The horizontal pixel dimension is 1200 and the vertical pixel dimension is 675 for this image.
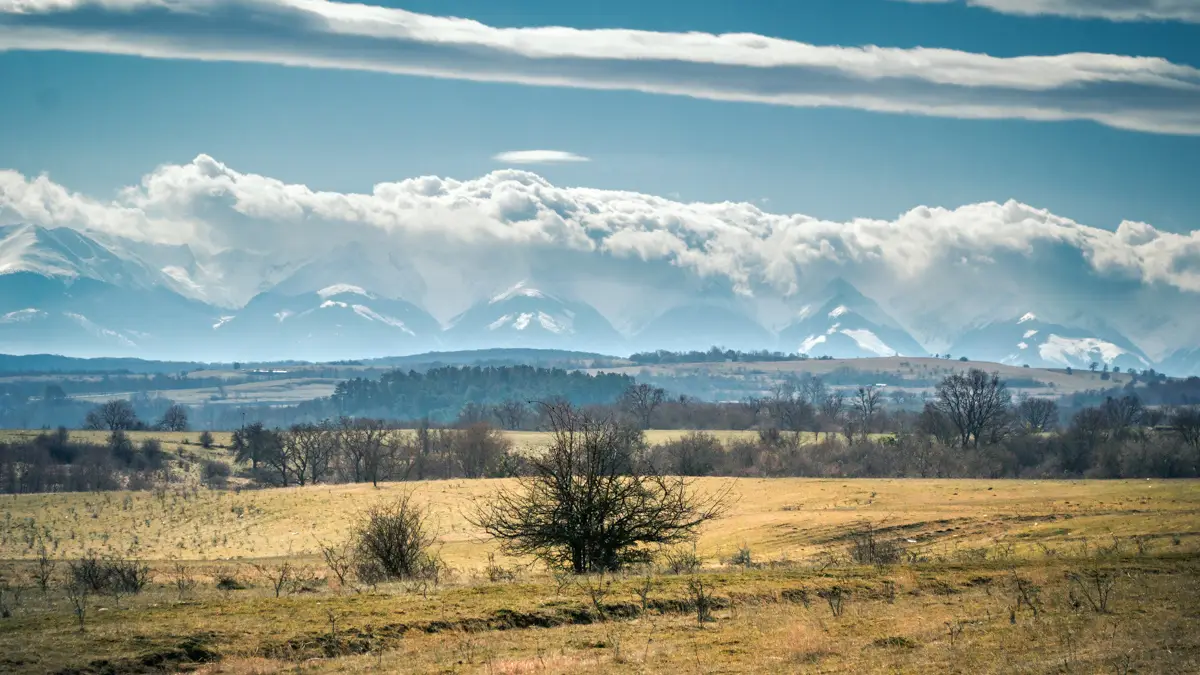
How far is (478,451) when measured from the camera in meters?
139

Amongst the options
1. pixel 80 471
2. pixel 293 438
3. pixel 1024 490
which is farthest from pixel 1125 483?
pixel 80 471

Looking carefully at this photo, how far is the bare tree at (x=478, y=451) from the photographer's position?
136 meters

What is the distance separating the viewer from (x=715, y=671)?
63.1ft

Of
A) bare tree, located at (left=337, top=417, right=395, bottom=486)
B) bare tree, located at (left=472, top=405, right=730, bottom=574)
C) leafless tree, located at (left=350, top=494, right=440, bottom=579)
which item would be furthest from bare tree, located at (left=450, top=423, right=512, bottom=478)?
bare tree, located at (left=472, top=405, right=730, bottom=574)

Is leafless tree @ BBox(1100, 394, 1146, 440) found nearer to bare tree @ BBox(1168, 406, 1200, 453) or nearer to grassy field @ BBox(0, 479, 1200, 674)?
bare tree @ BBox(1168, 406, 1200, 453)

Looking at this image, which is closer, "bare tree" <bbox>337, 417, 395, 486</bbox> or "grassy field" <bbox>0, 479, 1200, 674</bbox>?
"grassy field" <bbox>0, 479, 1200, 674</bbox>

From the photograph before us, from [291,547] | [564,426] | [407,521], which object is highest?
[564,426]

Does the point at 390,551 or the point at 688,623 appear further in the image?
the point at 390,551

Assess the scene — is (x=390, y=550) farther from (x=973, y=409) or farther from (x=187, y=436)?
(x=187, y=436)

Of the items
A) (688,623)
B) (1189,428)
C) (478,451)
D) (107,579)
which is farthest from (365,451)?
(688,623)

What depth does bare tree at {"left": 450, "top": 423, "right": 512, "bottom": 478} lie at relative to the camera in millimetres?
136375

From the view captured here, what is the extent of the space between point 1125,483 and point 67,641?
216 feet

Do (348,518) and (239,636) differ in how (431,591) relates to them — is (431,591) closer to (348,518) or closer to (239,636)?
(239,636)

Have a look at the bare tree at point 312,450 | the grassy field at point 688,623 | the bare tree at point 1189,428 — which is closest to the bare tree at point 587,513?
the grassy field at point 688,623
